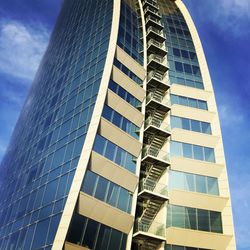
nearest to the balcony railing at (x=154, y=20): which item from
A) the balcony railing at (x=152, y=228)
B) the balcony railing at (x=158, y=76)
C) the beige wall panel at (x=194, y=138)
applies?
the balcony railing at (x=158, y=76)

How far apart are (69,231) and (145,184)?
13502 millimetres

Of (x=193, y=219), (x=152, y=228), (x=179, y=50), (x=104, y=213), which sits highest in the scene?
(x=179, y=50)

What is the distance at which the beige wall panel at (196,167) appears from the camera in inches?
1687

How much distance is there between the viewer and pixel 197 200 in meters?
40.7

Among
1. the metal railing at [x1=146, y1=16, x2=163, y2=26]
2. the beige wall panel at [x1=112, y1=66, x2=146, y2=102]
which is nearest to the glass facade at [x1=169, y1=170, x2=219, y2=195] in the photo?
the beige wall panel at [x1=112, y1=66, x2=146, y2=102]

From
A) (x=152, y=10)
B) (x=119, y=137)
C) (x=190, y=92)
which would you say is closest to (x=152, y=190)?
(x=119, y=137)

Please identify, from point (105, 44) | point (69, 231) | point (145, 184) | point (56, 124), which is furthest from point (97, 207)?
point (105, 44)

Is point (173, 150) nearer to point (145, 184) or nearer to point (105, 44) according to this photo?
point (145, 184)

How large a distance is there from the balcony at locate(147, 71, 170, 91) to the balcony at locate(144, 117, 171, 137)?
4.93m

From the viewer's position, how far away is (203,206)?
1599 inches

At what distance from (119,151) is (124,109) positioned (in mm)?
5280

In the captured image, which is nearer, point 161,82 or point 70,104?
point 70,104

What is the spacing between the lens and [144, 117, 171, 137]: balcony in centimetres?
4302

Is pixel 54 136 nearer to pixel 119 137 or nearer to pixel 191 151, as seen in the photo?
pixel 119 137
